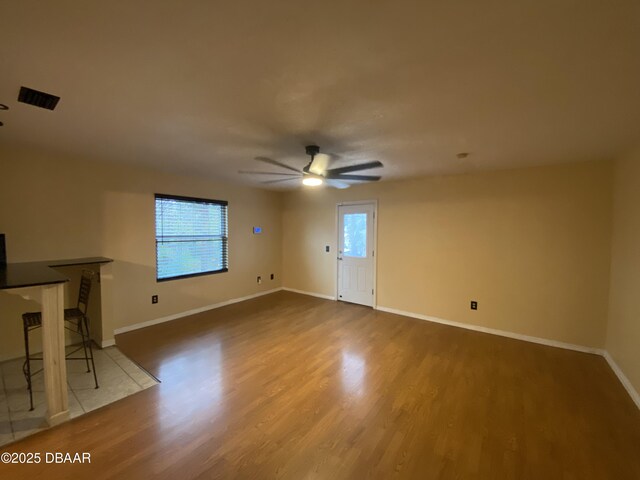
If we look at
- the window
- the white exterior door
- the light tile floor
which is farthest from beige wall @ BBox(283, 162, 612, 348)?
the light tile floor

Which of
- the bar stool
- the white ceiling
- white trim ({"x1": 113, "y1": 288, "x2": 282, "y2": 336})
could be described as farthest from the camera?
white trim ({"x1": 113, "y1": 288, "x2": 282, "y2": 336})

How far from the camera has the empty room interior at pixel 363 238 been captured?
128cm

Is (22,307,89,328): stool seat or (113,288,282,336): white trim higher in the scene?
(22,307,89,328): stool seat

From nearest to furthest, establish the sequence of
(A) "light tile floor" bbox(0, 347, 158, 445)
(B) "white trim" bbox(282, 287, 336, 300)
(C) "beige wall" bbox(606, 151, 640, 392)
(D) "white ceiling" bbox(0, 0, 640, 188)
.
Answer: (D) "white ceiling" bbox(0, 0, 640, 188) → (A) "light tile floor" bbox(0, 347, 158, 445) → (C) "beige wall" bbox(606, 151, 640, 392) → (B) "white trim" bbox(282, 287, 336, 300)

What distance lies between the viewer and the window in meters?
4.25

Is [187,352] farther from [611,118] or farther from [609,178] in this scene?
[609,178]

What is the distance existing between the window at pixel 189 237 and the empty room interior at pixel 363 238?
0.04 m

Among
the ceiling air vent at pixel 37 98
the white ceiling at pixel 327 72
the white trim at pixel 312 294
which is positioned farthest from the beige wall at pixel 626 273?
the ceiling air vent at pixel 37 98

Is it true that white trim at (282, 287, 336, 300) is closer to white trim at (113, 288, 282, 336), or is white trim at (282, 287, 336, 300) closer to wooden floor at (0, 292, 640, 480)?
white trim at (113, 288, 282, 336)

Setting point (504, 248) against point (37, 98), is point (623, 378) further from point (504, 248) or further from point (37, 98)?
point (37, 98)

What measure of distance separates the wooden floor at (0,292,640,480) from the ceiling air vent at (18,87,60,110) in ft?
7.74

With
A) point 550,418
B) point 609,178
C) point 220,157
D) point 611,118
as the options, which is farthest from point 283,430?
point 609,178

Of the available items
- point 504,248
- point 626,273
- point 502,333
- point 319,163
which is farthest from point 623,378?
point 319,163

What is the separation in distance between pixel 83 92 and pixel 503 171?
180 inches
